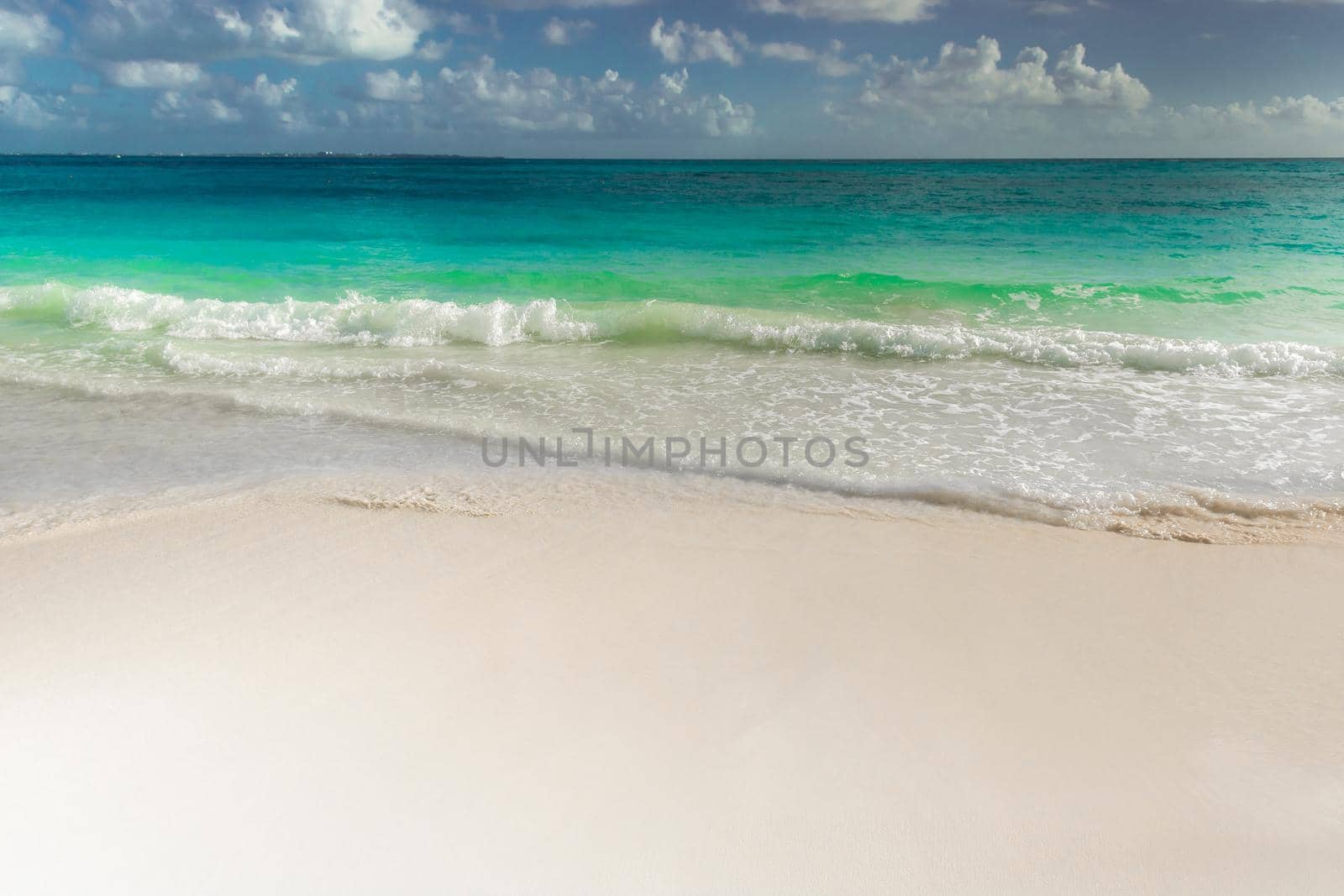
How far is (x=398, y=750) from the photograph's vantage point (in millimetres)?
3090

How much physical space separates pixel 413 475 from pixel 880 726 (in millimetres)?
4022

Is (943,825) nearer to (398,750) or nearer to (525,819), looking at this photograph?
(525,819)

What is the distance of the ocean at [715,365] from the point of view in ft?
19.9

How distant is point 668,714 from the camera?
10.8ft

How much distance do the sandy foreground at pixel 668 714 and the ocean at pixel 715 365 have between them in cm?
119

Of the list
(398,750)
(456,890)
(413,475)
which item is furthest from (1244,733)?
(413,475)

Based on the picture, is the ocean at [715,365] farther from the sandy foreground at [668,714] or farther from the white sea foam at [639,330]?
the sandy foreground at [668,714]

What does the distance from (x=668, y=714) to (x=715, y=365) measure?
6.52 meters

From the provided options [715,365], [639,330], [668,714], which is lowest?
[668,714]

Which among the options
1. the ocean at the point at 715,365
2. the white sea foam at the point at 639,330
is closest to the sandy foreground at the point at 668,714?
the ocean at the point at 715,365

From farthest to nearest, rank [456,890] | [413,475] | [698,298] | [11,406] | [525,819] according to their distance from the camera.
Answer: [698,298] → [11,406] → [413,475] → [525,819] → [456,890]

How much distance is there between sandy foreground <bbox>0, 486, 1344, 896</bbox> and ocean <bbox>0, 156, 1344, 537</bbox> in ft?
3.90

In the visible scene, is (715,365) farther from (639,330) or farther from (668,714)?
(668,714)

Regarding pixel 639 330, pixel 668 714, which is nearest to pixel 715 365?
pixel 639 330
